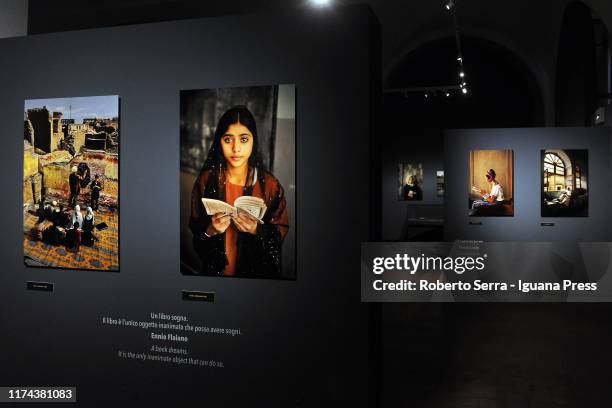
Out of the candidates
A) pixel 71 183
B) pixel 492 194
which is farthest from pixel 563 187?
pixel 71 183

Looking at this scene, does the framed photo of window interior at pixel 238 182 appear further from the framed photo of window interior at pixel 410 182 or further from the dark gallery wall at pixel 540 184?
the framed photo of window interior at pixel 410 182

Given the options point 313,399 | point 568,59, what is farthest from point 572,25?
point 313,399

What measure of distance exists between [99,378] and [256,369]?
4.39 ft

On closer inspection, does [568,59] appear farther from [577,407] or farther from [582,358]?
[577,407]

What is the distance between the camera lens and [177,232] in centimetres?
423

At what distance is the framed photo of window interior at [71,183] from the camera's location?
14.3 ft

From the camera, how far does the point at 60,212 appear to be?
4484 millimetres

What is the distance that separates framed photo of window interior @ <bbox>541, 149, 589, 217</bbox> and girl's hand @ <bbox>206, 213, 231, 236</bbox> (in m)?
7.87

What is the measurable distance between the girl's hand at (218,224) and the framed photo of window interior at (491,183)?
290 inches

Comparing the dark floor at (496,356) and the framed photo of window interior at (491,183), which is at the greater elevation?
the framed photo of window interior at (491,183)

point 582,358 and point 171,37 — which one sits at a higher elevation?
point 171,37

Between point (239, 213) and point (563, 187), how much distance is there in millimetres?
8053

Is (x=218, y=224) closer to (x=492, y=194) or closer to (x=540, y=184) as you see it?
(x=492, y=194)

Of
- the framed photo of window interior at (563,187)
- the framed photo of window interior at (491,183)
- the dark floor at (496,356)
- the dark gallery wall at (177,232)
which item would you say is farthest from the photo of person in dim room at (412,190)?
the dark gallery wall at (177,232)
